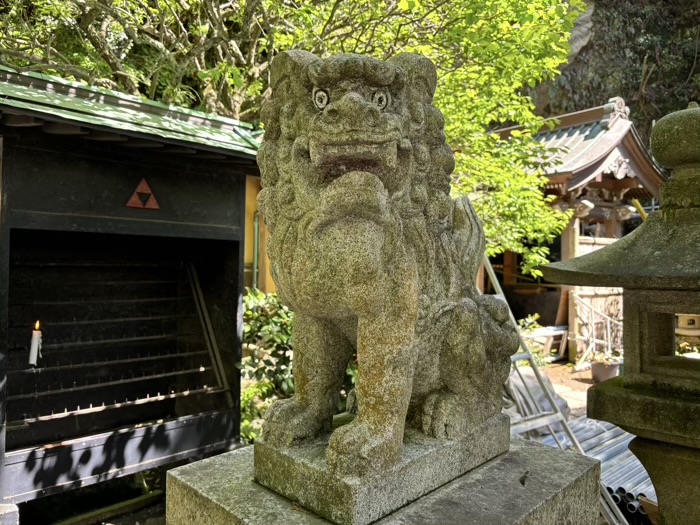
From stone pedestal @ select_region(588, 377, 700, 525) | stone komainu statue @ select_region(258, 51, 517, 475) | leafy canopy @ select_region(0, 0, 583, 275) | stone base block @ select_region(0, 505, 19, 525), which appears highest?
leafy canopy @ select_region(0, 0, 583, 275)

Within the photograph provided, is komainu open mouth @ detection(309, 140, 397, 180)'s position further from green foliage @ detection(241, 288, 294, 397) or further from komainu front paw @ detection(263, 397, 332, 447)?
green foliage @ detection(241, 288, 294, 397)

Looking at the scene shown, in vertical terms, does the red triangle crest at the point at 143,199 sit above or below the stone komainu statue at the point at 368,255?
above

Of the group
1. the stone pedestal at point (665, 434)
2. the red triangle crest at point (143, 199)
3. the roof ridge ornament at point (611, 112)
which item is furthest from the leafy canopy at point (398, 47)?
the roof ridge ornament at point (611, 112)

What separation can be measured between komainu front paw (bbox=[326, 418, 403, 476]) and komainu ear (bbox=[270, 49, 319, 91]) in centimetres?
127

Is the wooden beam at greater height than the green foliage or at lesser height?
greater

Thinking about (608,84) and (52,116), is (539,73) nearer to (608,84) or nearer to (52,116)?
(52,116)

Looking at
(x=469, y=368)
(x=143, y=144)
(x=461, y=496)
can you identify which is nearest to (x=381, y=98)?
(x=469, y=368)

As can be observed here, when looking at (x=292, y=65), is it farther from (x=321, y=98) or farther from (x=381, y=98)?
(x=381, y=98)

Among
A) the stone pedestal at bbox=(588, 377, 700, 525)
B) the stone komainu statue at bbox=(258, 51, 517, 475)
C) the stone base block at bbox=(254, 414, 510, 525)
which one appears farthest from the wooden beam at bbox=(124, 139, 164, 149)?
the stone pedestal at bbox=(588, 377, 700, 525)

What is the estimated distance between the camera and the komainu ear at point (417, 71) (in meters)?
1.98

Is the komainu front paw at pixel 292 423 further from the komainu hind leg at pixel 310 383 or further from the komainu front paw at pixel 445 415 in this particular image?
the komainu front paw at pixel 445 415

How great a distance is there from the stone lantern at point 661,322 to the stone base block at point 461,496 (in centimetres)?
90

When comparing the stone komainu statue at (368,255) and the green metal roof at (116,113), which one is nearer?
the stone komainu statue at (368,255)

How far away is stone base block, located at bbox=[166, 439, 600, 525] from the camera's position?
1.86 metres
